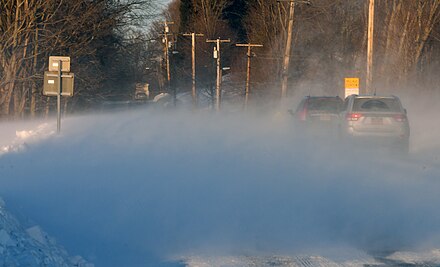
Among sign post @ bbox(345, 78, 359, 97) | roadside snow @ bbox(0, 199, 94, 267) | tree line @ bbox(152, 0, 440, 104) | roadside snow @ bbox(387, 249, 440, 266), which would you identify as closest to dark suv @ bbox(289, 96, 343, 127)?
sign post @ bbox(345, 78, 359, 97)

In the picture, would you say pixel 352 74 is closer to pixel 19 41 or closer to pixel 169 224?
pixel 19 41

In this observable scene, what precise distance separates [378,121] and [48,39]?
16.3m

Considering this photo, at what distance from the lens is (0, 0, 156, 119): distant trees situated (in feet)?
105

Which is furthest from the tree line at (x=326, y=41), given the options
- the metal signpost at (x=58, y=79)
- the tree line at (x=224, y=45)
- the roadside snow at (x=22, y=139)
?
the roadside snow at (x=22, y=139)

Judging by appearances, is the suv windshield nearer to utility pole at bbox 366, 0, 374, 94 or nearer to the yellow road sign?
the yellow road sign

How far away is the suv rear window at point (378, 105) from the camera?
73.0 feet

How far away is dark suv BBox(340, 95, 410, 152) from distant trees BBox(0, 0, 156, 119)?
14.8 metres

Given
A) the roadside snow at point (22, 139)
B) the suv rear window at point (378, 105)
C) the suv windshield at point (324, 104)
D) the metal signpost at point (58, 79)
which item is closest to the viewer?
the roadside snow at point (22, 139)

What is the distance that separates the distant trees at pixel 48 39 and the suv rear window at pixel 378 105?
14828 millimetres

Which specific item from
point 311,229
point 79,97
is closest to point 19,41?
point 79,97

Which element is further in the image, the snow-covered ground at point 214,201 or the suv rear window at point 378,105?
the suv rear window at point 378,105

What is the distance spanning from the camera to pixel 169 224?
38.4ft

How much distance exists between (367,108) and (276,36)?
37.5 meters

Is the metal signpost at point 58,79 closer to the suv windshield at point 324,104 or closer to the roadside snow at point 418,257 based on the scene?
the suv windshield at point 324,104
